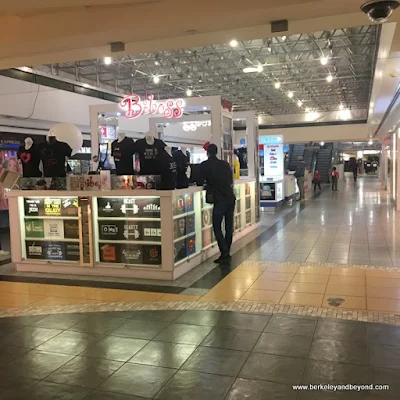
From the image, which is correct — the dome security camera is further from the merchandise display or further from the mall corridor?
the merchandise display

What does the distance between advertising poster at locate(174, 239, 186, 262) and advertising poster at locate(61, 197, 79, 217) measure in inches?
57.3

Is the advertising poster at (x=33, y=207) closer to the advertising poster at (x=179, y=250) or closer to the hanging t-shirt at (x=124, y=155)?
the hanging t-shirt at (x=124, y=155)

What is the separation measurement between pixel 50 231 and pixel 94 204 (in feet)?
2.69

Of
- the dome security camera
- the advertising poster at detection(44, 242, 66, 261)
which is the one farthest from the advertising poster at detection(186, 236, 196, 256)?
the dome security camera

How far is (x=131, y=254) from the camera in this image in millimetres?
5648

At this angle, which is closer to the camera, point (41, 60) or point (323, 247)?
point (41, 60)

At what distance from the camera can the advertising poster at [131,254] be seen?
5602 millimetres

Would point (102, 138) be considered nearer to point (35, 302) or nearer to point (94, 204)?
point (94, 204)

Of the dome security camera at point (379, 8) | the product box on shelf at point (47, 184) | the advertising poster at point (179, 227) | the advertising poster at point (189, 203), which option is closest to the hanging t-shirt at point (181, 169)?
the advertising poster at point (189, 203)

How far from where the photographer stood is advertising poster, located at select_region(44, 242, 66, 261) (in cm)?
595

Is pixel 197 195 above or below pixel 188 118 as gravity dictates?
below

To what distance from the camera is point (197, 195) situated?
6309 millimetres

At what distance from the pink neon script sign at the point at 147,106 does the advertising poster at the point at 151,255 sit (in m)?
2.66

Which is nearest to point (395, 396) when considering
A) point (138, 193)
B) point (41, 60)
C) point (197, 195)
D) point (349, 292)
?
point (349, 292)
